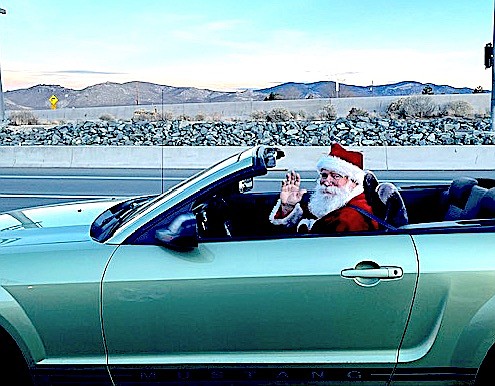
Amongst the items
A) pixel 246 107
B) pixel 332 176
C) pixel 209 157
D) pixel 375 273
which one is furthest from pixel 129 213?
pixel 246 107

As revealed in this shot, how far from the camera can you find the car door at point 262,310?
290 centimetres

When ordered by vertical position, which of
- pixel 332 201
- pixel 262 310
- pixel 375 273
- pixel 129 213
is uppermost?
pixel 332 201

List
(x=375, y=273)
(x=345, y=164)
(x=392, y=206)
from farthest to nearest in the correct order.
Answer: (x=392, y=206) < (x=345, y=164) < (x=375, y=273)

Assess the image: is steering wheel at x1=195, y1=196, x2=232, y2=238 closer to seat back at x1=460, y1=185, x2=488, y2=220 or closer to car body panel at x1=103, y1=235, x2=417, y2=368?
car body panel at x1=103, y1=235, x2=417, y2=368

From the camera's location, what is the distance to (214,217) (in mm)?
3963

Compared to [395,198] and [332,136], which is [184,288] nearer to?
[395,198]

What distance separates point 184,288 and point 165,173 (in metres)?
12.3

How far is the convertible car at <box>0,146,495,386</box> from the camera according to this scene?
2.89 meters

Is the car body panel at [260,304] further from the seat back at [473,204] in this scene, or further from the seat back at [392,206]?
the seat back at [473,204]

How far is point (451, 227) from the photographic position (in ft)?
10.1

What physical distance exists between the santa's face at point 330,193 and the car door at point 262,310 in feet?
1.31

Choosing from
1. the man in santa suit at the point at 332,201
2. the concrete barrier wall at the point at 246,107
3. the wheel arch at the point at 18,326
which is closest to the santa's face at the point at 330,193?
the man in santa suit at the point at 332,201

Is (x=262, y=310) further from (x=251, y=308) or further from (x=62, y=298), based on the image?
(x=62, y=298)

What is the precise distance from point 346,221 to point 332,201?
20 centimetres
